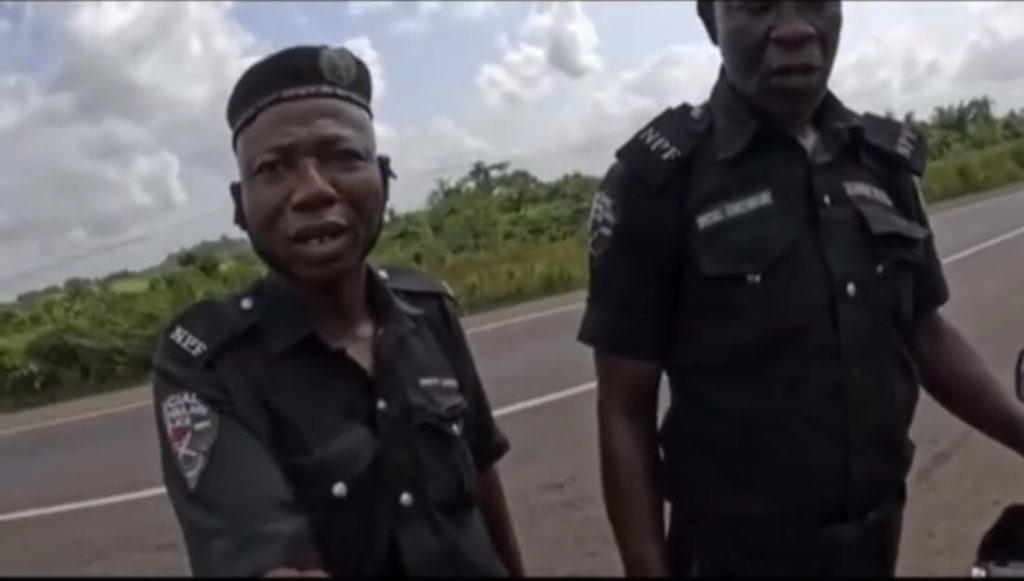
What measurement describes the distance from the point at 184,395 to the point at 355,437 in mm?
182

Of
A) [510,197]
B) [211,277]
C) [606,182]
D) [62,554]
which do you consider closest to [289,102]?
[606,182]

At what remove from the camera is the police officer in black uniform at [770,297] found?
6.17 ft

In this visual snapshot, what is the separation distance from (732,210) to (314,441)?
0.57 metres

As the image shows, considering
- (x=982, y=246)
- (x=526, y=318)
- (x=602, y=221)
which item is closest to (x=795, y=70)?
(x=602, y=221)

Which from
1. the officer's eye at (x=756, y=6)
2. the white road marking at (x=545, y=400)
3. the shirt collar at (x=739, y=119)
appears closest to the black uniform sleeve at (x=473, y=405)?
the shirt collar at (x=739, y=119)

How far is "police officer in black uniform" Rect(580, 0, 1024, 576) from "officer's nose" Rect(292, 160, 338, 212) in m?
0.42

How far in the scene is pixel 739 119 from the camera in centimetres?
192

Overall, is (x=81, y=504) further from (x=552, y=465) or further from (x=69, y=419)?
(x=69, y=419)

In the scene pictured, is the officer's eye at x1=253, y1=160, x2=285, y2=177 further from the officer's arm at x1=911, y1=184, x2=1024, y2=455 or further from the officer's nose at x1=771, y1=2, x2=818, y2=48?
the officer's arm at x1=911, y1=184, x2=1024, y2=455

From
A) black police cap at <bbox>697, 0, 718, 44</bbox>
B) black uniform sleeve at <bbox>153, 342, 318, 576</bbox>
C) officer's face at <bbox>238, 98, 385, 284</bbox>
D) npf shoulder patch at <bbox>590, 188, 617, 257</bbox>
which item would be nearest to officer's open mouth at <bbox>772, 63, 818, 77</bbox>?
black police cap at <bbox>697, 0, 718, 44</bbox>

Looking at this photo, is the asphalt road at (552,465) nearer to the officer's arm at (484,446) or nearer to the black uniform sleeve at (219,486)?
the officer's arm at (484,446)

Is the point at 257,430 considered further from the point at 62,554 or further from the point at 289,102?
the point at 62,554

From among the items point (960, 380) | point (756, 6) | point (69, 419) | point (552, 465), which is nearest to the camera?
point (756, 6)

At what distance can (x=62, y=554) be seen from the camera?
6.55m
